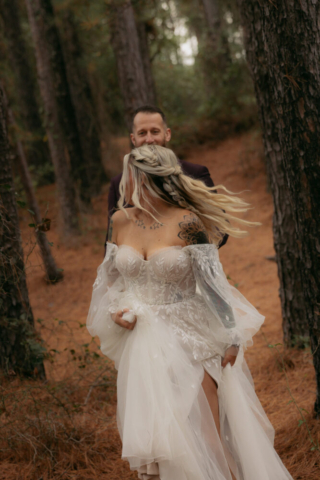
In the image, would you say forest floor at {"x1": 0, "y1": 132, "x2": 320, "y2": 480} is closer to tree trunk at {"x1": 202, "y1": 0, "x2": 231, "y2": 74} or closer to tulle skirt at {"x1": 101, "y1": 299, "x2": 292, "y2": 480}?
tulle skirt at {"x1": 101, "y1": 299, "x2": 292, "y2": 480}

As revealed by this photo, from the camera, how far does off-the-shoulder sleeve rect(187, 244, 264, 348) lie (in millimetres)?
2779

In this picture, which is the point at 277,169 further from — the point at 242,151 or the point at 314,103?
the point at 242,151

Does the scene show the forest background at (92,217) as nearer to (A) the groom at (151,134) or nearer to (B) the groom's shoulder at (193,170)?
(A) the groom at (151,134)

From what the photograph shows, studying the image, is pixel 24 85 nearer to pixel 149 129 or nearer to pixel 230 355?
pixel 149 129

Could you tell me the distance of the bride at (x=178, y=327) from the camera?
2539 millimetres

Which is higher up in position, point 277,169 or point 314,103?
point 314,103

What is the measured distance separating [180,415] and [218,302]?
704mm

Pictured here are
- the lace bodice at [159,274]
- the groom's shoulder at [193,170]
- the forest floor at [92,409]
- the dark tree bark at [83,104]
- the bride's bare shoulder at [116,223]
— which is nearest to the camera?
the lace bodice at [159,274]

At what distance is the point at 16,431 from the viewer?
3.56m

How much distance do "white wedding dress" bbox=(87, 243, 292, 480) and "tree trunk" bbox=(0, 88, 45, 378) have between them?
5.07 feet

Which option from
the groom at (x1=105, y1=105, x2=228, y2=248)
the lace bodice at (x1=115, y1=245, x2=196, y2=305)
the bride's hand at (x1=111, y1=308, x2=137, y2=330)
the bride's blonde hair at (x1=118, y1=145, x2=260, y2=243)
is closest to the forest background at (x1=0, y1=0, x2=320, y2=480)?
the bride's blonde hair at (x1=118, y1=145, x2=260, y2=243)

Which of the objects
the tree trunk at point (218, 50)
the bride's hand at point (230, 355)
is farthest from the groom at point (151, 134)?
the tree trunk at point (218, 50)

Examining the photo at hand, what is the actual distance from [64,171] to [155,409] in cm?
1028

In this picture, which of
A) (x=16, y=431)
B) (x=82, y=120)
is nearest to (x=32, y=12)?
(x=82, y=120)
